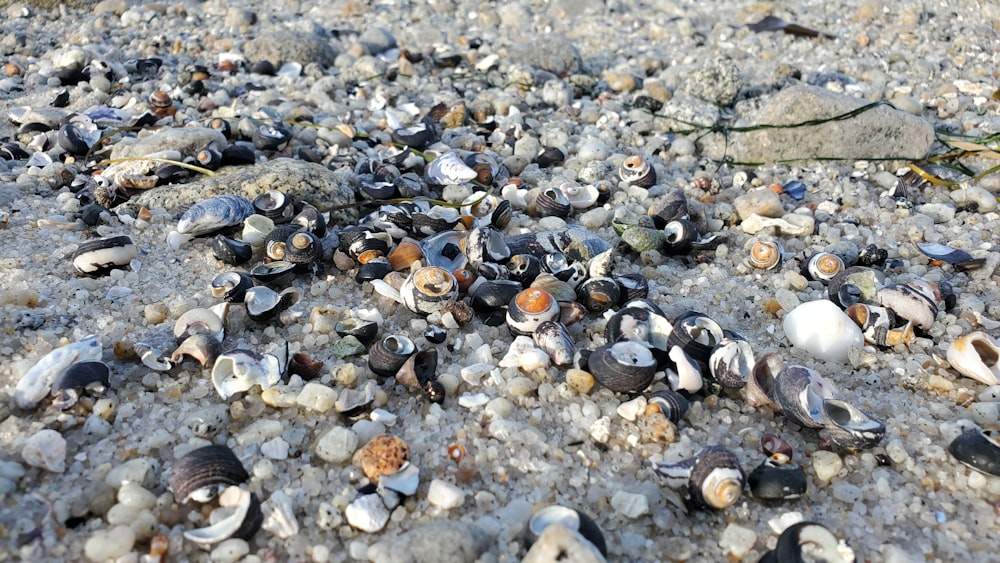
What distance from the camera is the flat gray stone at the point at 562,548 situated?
6.31 ft

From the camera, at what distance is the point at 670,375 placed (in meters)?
2.80

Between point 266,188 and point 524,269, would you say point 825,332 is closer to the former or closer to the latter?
point 524,269

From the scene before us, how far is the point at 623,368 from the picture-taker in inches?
106

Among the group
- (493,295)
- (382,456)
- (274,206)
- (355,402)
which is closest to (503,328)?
(493,295)

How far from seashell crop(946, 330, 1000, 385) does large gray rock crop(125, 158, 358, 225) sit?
10.5 feet

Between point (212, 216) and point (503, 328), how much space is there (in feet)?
5.83

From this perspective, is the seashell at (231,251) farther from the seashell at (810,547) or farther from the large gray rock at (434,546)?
the seashell at (810,547)

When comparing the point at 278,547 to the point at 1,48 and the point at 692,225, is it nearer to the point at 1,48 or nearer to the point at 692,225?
the point at 692,225

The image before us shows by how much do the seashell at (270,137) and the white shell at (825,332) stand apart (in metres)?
3.61

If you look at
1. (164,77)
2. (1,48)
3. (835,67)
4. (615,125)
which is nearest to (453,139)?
(615,125)

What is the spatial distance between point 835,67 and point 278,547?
6.93 metres

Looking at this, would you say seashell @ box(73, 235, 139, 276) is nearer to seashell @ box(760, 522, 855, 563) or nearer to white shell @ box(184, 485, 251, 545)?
white shell @ box(184, 485, 251, 545)

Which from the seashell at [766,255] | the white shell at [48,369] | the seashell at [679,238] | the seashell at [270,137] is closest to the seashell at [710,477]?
the seashell at [766,255]

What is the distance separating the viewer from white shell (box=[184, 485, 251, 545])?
2.06m
